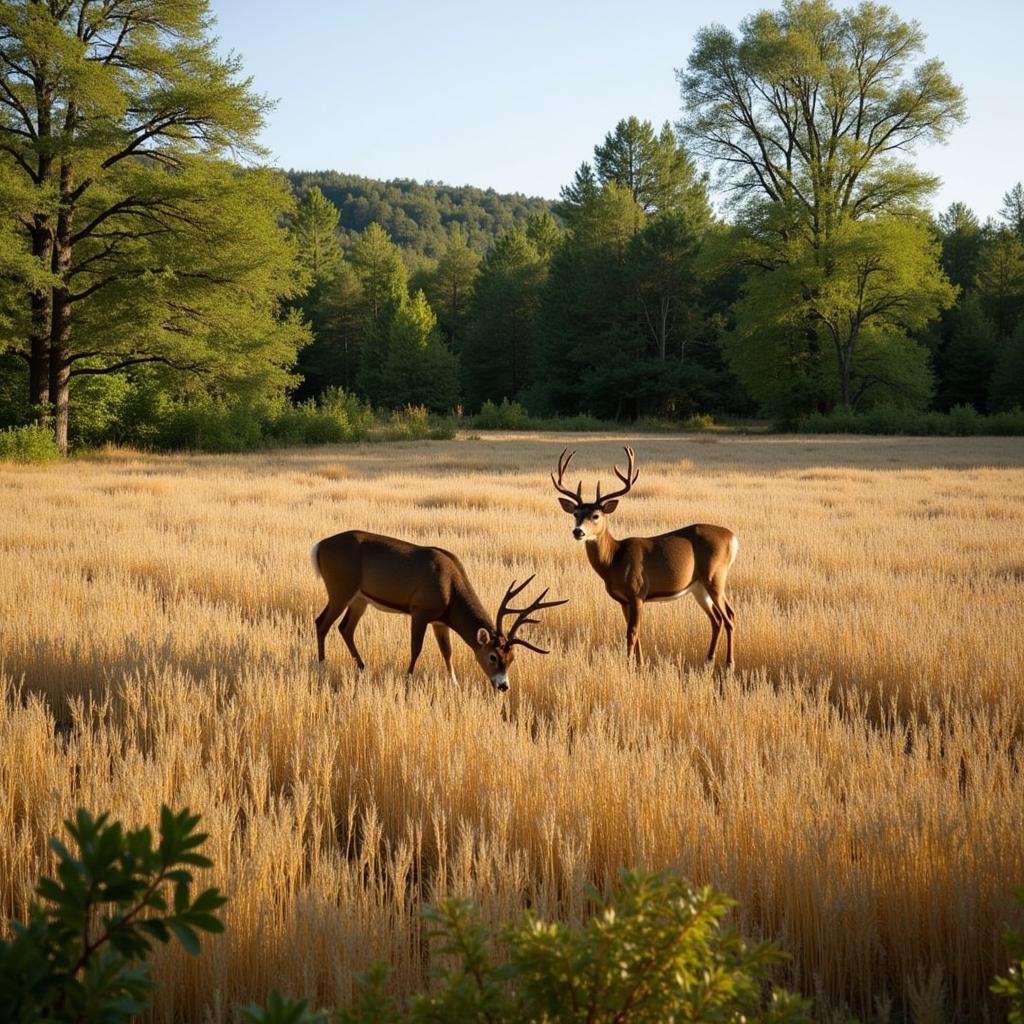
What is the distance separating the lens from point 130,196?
22.7 metres

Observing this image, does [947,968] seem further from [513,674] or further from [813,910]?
[513,674]

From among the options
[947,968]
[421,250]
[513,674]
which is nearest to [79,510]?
[513,674]

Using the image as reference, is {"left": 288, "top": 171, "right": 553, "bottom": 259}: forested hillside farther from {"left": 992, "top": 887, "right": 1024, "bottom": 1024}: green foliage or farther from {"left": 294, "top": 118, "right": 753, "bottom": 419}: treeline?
{"left": 992, "top": 887, "right": 1024, "bottom": 1024}: green foliage

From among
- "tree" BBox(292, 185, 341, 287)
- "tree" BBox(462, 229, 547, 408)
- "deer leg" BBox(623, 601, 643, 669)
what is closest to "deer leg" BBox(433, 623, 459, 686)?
"deer leg" BBox(623, 601, 643, 669)

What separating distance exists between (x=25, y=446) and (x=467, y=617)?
19.5m

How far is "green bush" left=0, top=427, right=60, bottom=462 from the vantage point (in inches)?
810

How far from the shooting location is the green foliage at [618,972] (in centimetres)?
136

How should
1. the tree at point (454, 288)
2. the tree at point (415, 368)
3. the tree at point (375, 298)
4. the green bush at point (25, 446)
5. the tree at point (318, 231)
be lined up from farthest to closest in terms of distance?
1. the tree at point (454, 288)
2. the tree at point (318, 231)
3. the tree at point (375, 298)
4. the tree at point (415, 368)
5. the green bush at point (25, 446)

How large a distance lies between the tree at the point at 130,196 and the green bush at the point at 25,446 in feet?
4.97

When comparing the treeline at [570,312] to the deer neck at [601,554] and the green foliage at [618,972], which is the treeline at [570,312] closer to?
the deer neck at [601,554]

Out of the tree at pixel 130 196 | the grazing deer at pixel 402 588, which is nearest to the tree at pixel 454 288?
the tree at pixel 130 196

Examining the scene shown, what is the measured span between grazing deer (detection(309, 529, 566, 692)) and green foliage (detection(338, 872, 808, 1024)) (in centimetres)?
381

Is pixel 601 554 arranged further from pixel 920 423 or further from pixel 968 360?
pixel 968 360

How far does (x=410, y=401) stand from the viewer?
59375 mm
